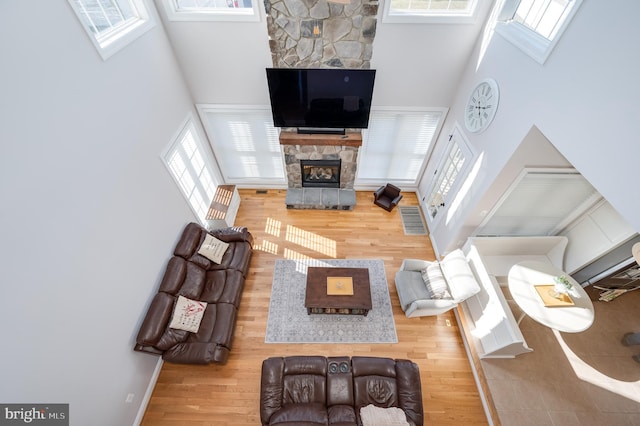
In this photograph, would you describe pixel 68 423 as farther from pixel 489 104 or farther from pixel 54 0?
pixel 489 104

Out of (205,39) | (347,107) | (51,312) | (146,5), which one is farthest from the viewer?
(347,107)

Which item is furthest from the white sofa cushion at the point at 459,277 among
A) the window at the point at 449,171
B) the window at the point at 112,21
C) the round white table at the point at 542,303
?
the window at the point at 112,21

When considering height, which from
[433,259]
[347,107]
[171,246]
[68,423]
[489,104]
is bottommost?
[68,423]

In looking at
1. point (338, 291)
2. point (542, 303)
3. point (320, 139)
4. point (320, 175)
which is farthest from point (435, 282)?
point (320, 175)

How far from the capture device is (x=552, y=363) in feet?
12.0

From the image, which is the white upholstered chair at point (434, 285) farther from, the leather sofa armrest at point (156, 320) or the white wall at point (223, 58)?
the white wall at point (223, 58)

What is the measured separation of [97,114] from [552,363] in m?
6.38

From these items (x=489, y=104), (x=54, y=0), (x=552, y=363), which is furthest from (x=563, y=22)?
(x=54, y=0)

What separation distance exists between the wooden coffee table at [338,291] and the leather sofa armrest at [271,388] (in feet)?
3.10

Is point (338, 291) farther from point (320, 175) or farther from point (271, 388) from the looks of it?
point (320, 175)

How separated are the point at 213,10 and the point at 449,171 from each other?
455 centimetres

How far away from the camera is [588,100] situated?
2291 mm

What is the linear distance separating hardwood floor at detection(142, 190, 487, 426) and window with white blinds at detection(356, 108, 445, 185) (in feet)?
3.71

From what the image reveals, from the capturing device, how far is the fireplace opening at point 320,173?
568 cm
